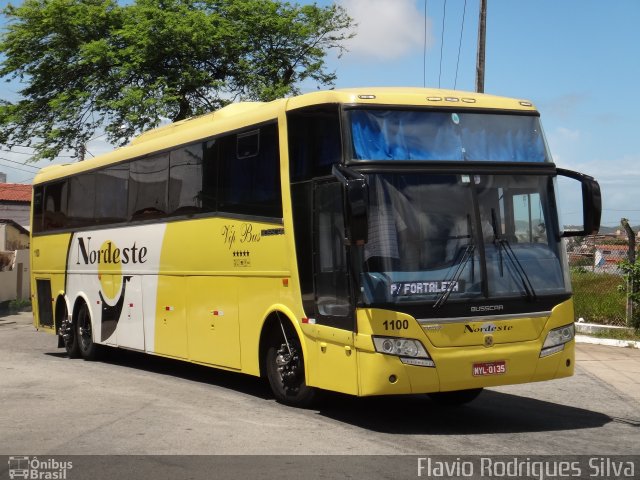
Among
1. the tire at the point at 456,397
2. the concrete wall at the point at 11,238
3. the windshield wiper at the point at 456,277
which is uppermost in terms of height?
the concrete wall at the point at 11,238

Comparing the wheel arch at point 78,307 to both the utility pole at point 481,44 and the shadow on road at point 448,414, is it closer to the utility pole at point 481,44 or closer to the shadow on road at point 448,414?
the shadow on road at point 448,414

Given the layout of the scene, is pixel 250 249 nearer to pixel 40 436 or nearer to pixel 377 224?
pixel 377 224

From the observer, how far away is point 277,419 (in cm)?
964

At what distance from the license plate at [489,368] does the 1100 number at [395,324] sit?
84 centimetres

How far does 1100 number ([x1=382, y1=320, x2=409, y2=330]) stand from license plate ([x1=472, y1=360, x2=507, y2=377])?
84 cm

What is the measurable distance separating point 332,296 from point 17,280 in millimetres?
32489

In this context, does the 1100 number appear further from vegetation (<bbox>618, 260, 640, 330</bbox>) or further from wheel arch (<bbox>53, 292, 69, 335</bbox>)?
wheel arch (<bbox>53, 292, 69, 335</bbox>)

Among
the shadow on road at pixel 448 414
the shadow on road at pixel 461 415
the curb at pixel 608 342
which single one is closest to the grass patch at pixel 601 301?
the curb at pixel 608 342

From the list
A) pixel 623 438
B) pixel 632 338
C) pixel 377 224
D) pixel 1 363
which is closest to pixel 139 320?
pixel 1 363

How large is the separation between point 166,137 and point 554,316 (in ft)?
22.5

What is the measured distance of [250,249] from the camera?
36.7 feet

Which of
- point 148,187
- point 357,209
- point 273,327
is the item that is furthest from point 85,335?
point 357,209

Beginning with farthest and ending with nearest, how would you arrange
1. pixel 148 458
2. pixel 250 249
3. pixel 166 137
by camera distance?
pixel 166 137
pixel 250 249
pixel 148 458

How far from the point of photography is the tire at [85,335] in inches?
653
